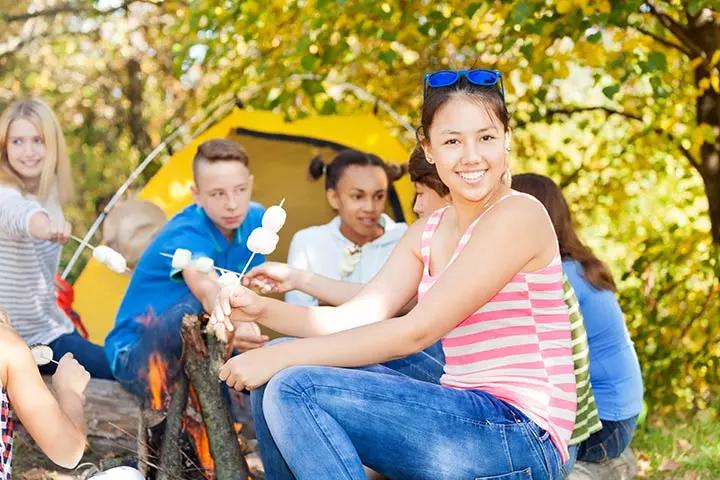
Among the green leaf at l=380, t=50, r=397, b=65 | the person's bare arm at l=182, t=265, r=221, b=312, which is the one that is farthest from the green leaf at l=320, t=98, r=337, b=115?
the person's bare arm at l=182, t=265, r=221, b=312

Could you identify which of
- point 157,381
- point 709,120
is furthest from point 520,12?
point 157,381

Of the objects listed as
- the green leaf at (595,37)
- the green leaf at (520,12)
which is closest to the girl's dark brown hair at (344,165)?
the green leaf at (520,12)

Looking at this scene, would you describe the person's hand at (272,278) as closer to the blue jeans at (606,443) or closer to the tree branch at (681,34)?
the blue jeans at (606,443)

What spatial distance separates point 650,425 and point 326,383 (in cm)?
266

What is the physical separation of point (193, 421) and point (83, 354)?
Answer: 1115mm

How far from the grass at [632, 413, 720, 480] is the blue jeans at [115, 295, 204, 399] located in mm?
1722

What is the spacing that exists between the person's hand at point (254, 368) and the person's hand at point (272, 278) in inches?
26.0

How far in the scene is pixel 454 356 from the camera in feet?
7.33

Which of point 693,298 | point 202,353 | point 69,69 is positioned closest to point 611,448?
point 202,353

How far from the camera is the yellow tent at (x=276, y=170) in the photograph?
15.5ft

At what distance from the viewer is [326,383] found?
6.60 feet

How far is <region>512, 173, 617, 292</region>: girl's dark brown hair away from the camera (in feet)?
10.0

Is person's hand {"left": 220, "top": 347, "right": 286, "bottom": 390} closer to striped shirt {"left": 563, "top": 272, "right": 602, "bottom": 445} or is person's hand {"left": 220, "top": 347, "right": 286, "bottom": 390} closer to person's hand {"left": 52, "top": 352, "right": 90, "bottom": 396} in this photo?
person's hand {"left": 52, "top": 352, "right": 90, "bottom": 396}

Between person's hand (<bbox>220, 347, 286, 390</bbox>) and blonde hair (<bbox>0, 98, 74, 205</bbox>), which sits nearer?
person's hand (<bbox>220, 347, 286, 390</bbox>)
